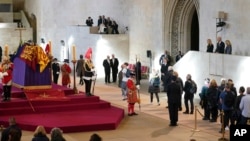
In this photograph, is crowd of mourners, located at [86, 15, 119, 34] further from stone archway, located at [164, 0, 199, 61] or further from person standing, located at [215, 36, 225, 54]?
person standing, located at [215, 36, 225, 54]

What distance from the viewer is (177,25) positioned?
92.5 ft

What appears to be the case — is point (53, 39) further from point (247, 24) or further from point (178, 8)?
point (247, 24)

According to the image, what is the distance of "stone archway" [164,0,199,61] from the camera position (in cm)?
2764

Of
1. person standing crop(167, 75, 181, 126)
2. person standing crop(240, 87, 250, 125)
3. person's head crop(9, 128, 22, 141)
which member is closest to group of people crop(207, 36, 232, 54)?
person standing crop(167, 75, 181, 126)

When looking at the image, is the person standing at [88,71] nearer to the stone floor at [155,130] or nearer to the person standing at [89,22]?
the stone floor at [155,130]

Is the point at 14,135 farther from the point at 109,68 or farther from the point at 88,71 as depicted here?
the point at 109,68

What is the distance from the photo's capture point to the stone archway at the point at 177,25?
27641 mm

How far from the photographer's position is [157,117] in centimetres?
1853

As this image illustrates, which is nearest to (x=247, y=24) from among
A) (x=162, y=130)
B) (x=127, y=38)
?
(x=162, y=130)

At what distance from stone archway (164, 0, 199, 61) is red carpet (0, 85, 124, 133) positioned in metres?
9.80

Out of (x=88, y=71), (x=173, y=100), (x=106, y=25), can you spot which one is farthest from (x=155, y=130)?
(x=106, y=25)

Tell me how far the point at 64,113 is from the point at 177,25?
11.9 m

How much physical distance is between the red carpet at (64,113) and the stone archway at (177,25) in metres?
9.80

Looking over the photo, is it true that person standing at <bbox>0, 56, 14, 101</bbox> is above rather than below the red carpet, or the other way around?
above
